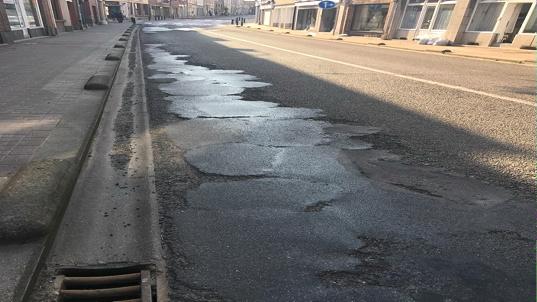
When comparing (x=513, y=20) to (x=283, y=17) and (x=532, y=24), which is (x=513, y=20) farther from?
(x=283, y=17)

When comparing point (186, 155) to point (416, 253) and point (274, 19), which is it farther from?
point (274, 19)

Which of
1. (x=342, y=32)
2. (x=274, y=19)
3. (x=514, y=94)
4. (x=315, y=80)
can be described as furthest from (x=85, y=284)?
(x=274, y=19)

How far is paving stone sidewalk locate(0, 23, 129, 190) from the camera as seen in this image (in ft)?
11.4

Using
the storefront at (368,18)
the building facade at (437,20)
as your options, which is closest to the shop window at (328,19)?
the building facade at (437,20)

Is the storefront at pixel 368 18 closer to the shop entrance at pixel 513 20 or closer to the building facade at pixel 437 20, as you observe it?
the building facade at pixel 437 20

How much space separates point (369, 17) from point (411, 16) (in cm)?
449

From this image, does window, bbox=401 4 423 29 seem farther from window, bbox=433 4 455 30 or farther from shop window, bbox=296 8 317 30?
shop window, bbox=296 8 317 30

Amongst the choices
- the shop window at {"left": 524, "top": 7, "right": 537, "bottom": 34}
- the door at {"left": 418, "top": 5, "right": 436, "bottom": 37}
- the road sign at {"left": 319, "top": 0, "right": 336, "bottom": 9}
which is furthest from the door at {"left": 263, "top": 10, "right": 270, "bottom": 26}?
the shop window at {"left": 524, "top": 7, "right": 537, "bottom": 34}

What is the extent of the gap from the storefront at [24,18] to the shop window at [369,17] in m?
23.1

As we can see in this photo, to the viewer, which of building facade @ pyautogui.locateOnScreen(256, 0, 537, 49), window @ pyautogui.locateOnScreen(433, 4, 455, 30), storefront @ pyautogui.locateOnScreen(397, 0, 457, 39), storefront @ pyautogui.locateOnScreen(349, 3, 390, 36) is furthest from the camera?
storefront @ pyautogui.locateOnScreen(349, 3, 390, 36)

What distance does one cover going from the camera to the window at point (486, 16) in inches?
731

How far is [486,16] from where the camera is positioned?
19172mm

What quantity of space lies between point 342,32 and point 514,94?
25.1m

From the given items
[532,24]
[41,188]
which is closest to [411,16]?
[532,24]
